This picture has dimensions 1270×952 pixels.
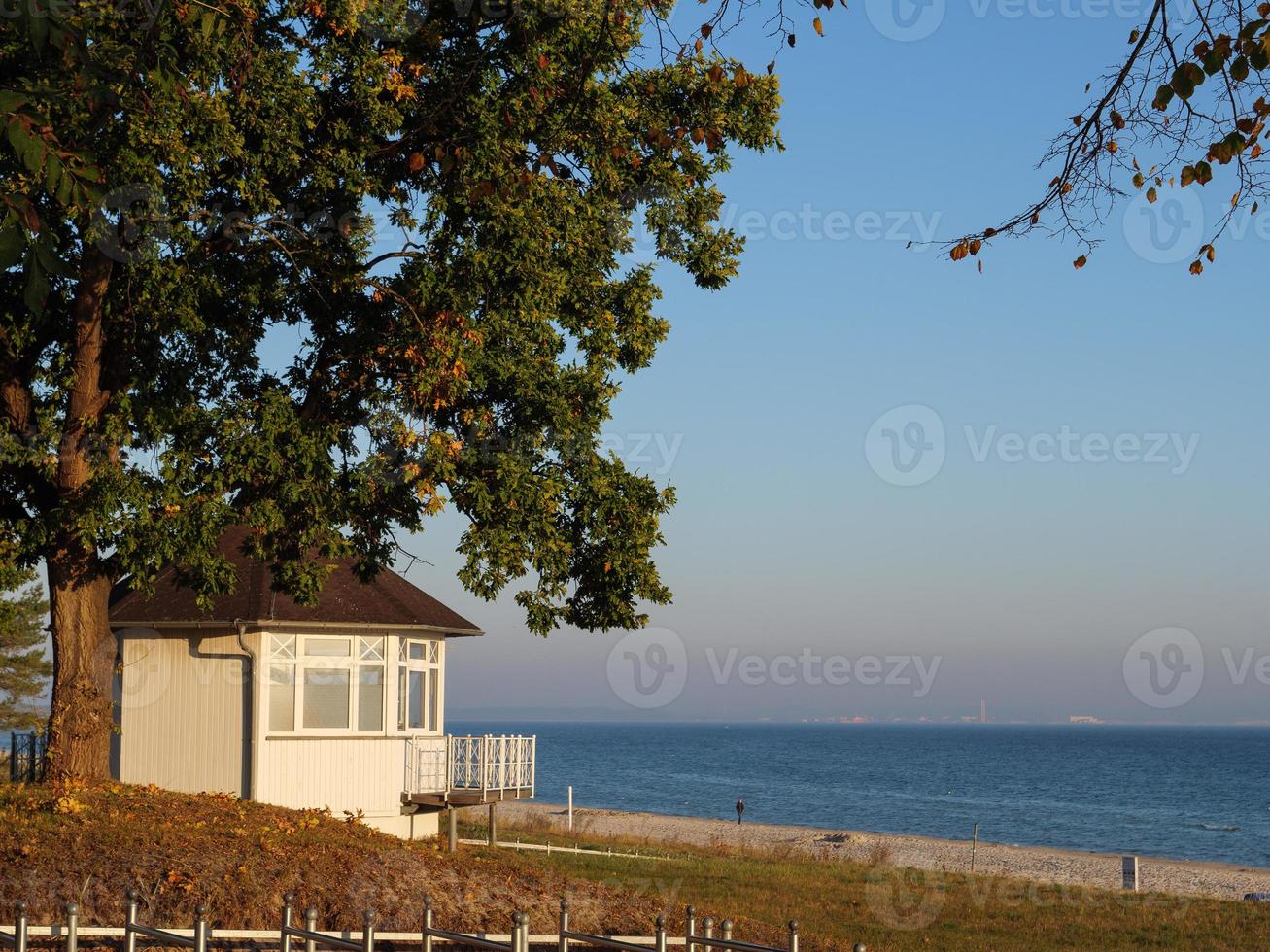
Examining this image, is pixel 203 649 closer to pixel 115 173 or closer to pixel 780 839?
pixel 115 173

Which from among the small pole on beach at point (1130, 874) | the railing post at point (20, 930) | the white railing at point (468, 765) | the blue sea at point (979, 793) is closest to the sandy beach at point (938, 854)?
the small pole on beach at point (1130, 874)

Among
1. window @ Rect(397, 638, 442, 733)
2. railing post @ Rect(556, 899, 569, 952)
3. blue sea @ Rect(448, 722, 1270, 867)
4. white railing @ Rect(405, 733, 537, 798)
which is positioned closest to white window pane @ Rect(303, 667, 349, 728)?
window @ Rect(397, 638, 442, 733)

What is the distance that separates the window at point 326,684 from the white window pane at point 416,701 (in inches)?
51.2

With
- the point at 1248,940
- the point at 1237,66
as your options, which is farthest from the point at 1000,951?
the point at 1237,66

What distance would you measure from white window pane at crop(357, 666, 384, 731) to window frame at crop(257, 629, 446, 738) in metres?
0.03

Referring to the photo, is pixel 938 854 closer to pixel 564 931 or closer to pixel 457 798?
pixel 457 798

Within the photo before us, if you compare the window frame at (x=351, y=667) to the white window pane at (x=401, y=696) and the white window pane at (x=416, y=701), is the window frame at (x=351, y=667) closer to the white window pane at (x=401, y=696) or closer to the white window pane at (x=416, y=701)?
the white window pane at (x=401, y=696)

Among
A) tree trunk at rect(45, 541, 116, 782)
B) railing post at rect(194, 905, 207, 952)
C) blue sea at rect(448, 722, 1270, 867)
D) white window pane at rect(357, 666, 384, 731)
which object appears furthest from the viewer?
blue sea at rect(448, 722, 1270, 867)

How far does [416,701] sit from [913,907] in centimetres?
1011

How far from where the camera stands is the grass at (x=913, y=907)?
64.9 feet

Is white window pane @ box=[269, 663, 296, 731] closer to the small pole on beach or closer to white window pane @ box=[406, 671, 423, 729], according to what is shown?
white window pane @ box=[406, 671, 423, 729]

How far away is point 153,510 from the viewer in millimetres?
15781

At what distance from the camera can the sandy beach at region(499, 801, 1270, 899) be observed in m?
41.8

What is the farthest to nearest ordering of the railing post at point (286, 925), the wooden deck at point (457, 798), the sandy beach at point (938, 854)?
the sandy beach at point (938, 854), the wooden deck at point (457, 798), the railing post at point (286, 925)
